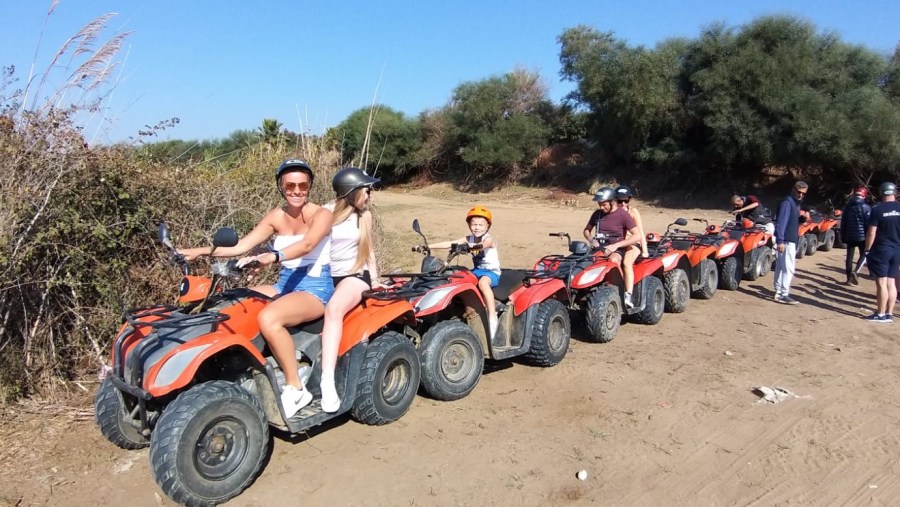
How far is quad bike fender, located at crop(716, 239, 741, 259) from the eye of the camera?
31.2ft

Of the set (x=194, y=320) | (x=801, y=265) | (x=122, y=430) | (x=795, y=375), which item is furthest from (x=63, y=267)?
(x=801, y=265)

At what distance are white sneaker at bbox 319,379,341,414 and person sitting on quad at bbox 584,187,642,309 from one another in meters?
3.96

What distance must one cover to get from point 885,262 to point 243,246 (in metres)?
7.88

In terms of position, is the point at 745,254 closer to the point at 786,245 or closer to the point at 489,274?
the point at 786,245

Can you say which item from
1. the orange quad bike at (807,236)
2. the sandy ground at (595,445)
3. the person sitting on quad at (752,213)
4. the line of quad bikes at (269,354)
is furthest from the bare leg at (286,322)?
the orange quad bike at (807,236)

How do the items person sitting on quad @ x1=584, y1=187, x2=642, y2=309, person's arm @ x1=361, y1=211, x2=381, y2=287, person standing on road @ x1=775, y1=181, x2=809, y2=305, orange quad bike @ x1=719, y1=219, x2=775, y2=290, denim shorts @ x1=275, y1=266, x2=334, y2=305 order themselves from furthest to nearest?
orange quad bike @ x1=719, y1=219, x2=775, y2=290, person standing on road @ x1=775, y1=181, x2=809, y2=305, person sitting on quad @ x1=584, y1=187, x2=642, y2=309, person's arm @ x1=361, y1=211, x2=381, y2=287, denim shorts @ x1=275, y1=266, x2=334, y2=305

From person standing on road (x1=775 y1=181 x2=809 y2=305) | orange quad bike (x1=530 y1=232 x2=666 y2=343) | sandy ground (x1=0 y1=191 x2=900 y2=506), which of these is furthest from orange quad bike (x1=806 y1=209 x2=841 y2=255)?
orange quad bike (x1=530 y1=232 x2=666 y2=343)

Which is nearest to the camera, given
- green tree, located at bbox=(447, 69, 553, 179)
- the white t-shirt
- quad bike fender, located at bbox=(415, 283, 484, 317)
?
quad bike fender, located at bbox=(415, 283, 484, 317)

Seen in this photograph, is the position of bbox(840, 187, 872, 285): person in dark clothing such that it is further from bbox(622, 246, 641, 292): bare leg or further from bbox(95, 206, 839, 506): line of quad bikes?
bbox(95, 206, 839, 506): line of quad bikes

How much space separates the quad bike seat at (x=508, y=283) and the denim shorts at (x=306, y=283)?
1959mm

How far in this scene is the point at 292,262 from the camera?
13.9 feet

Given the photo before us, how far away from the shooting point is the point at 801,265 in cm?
1251

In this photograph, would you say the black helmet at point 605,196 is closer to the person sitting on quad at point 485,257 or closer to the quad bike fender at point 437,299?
the person sitting on quad at point 485,257

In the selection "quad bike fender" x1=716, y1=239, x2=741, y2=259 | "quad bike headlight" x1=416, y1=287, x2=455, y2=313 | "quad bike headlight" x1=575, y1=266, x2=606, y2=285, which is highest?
"quad bike headlight" x1=416, y1=287, x2=455, y2=313
